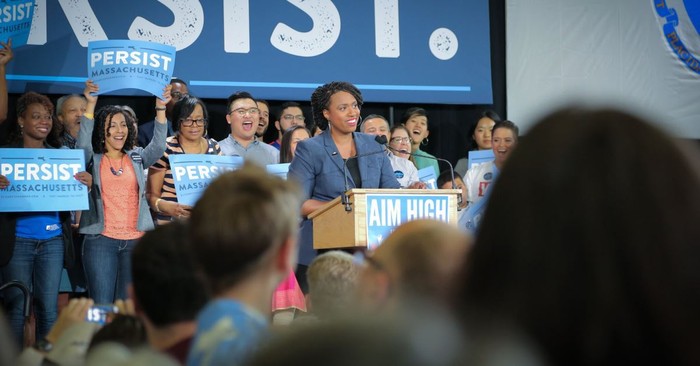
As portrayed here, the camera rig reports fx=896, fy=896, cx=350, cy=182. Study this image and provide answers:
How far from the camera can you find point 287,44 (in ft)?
26.0

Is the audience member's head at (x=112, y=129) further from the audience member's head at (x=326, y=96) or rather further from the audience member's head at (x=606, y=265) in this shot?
the audience member's head at (x=606, y=265)

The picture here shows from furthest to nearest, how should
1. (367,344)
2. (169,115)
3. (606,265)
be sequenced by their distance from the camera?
(169,115) < (606,265) < (367,344)

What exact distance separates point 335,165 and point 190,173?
3.55ft

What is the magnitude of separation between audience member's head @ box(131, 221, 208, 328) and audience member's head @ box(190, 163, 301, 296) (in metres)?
0.36

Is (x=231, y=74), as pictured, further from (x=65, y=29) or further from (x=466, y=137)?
(x=466, y=137)

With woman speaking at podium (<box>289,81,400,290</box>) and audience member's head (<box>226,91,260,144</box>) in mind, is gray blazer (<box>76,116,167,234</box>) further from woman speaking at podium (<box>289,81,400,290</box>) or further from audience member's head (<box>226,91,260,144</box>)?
woman speaking at podium (<box>289,81,400,290</box>)

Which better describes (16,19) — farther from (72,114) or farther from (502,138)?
(502,138)

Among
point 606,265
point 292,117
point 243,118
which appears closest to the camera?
point 606,265

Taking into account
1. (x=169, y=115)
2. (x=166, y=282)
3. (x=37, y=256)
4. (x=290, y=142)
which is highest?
(x=169, y=115)

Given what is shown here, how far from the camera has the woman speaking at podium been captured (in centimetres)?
464

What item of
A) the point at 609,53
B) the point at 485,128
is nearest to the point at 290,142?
the point at 485,128

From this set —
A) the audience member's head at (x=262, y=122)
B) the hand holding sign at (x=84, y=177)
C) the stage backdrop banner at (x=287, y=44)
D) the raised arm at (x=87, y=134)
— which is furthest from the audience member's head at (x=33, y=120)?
the audience member's head at (x=262, y=122)

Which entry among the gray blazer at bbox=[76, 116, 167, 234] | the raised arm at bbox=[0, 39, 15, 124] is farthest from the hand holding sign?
the raised arm at bbox=[0, 39, 15, 124]

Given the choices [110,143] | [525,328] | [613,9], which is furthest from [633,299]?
[613,9]
